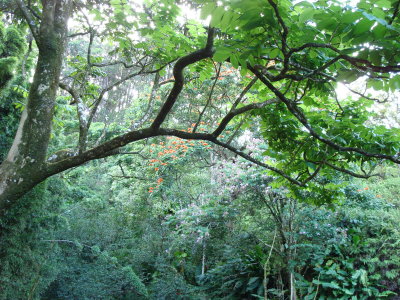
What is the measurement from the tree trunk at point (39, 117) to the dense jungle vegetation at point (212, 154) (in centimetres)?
1

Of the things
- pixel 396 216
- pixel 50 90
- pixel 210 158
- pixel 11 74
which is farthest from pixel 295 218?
pixel 11 74

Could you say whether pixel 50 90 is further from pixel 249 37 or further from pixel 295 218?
pixel 295 218

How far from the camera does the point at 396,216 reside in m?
6.38

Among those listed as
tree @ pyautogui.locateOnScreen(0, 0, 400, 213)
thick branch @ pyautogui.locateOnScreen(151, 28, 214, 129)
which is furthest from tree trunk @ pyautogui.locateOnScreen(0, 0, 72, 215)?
thick branch @ pyautogui.locateOnScreen(151, 28, 214, 129)

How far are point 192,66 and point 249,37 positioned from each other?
113 centimetres

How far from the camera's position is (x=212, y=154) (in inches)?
403

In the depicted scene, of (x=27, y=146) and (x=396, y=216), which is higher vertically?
(x=396, y=216)

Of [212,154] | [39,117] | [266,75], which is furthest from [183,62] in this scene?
[212,154]

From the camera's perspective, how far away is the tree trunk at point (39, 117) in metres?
2.11

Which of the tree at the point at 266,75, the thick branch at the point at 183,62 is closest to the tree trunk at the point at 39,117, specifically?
the tree at the point at 266,75

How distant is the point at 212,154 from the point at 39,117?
8183 millimetres

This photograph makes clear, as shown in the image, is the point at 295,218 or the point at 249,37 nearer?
the point at 249,37

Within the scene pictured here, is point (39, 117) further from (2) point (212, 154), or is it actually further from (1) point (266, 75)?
(2) point (212, 154)

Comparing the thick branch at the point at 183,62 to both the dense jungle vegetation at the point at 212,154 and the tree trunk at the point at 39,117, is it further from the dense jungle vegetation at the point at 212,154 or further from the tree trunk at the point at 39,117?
the tree trunk at the point at 39,117
